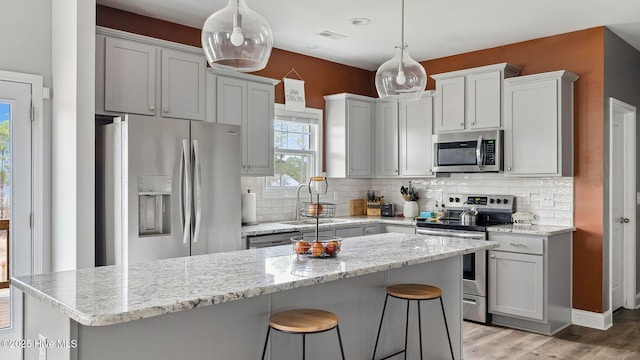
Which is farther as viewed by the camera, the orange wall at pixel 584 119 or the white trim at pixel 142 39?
the orange wall at pixel 584 119

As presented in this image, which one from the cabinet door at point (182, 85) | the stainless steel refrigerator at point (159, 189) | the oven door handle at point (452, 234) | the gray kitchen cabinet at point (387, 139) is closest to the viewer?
the stainless steel refrigerator at point (159, 189)

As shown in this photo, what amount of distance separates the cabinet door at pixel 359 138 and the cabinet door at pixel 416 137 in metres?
0.41

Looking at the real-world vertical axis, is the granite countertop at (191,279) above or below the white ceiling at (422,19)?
below

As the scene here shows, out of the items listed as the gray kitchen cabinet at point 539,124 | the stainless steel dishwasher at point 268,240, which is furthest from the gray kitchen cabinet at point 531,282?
the stainless steel dishwasher at point 268,240

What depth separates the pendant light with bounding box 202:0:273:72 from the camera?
79.4 inches

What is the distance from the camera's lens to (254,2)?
13.5 feet

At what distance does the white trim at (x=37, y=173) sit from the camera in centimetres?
377

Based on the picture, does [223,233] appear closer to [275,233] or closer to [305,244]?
[275,233]

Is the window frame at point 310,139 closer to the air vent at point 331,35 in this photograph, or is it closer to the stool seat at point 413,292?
the air vent at point 331,35

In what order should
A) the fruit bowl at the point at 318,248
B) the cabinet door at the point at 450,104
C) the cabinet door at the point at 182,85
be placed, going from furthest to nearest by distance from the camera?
the cabinet door at the point at 450,104, the cabinet door at the point at 182,85, the fruit bowl at the point at 318,248

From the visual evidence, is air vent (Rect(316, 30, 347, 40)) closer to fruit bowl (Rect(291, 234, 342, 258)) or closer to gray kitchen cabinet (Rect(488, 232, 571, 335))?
gray kitchen cabinet (Rect(488, 232, 571, 335))

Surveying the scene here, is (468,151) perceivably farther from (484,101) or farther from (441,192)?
(441,192)

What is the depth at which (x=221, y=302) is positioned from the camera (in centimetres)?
191

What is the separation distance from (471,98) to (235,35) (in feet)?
12.1
